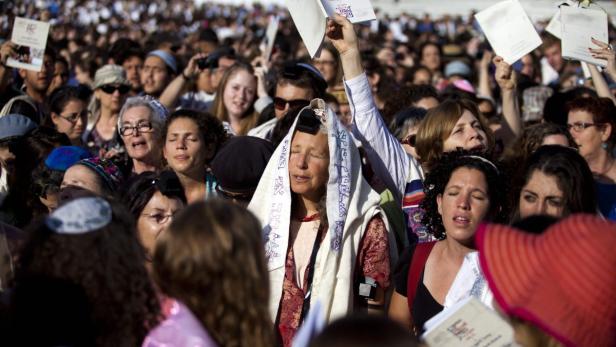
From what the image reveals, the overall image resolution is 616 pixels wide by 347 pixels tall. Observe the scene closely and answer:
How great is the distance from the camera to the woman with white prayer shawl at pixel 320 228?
12.7 feet

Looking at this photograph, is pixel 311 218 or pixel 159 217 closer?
pixel 311 218

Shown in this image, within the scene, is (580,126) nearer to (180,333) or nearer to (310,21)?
(310,21)

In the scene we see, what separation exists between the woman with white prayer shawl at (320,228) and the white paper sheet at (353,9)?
3.03 ft

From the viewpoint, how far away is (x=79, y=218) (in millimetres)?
2514

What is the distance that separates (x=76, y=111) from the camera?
690cm

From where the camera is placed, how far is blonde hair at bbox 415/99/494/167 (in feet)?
16.8

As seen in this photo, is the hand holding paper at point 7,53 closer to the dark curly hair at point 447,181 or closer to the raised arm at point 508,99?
the raised arm at point 508,99

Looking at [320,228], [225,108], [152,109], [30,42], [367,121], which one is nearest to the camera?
[320,228]

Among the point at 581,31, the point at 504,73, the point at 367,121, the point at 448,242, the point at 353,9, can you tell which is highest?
the point at 581,31

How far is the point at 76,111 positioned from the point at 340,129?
346cm

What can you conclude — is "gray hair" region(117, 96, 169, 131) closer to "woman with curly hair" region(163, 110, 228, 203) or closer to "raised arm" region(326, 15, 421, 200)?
"woman with curly hair" region(163, 110, 228, 203)

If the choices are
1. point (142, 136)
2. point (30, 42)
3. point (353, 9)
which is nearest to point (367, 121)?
point (353, 9)

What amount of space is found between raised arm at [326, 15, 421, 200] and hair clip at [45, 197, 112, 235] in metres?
2.17

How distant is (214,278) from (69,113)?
4.74 metres
